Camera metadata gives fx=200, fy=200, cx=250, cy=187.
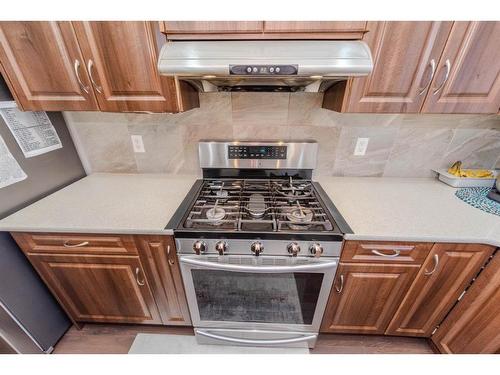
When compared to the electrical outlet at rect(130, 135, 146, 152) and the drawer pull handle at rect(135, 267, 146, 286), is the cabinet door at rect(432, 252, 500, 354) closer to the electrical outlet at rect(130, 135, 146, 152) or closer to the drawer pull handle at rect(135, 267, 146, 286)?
the drawer pull handle at rect(135, 267, 146, 286)

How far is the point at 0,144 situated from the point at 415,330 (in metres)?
2.43

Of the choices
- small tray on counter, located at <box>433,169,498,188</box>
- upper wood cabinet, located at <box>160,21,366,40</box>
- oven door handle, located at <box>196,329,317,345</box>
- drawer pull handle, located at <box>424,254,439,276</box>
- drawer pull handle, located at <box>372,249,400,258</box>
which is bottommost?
oven door handle, located at <box>196,329,317,345</box>

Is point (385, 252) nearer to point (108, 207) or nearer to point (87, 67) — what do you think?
point (108, 207)

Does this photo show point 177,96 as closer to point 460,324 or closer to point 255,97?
point 255,97

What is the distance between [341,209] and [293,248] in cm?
38

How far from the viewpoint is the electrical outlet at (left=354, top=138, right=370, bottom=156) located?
133 centimetres

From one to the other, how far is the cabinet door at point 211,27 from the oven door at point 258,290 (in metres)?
0.96

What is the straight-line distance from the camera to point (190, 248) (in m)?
0.92

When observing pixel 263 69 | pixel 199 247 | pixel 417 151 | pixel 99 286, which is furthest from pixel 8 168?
pixel 417 151

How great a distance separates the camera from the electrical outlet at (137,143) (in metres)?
1.37

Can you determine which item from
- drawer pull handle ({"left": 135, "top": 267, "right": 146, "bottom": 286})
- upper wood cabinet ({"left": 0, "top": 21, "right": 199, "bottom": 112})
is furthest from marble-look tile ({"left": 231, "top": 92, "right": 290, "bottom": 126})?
drawer pull handle ({"left": 135, "top": 267, "right": 146, "bottom": 286})

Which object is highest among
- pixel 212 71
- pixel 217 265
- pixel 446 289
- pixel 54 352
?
pixel 212 71

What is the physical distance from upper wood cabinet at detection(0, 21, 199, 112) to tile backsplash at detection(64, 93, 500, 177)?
1.04 feet

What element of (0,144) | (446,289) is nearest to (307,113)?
(446,289)
